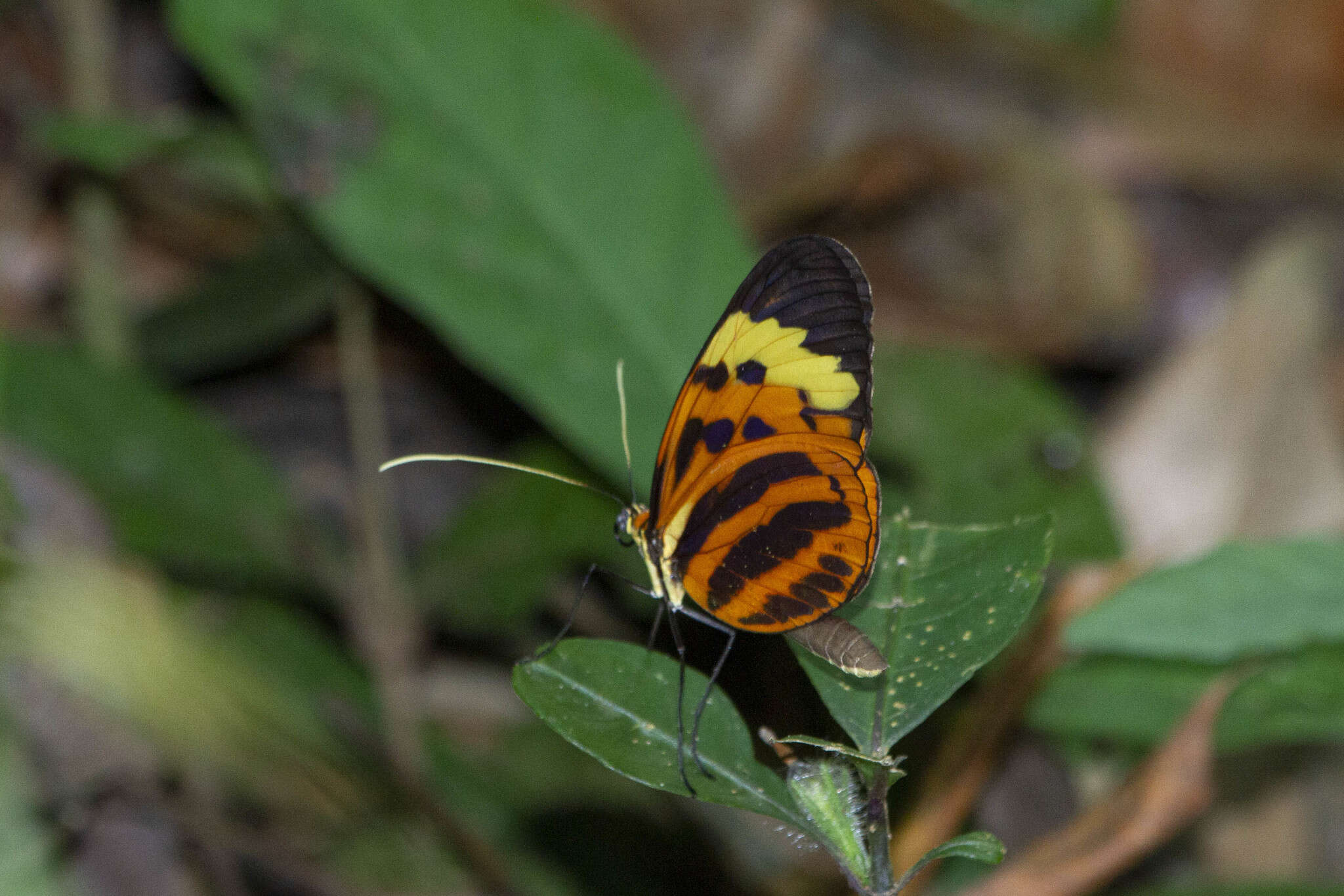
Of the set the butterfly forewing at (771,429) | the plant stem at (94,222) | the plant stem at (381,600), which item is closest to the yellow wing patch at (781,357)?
the butterfly forewing at (771,429)

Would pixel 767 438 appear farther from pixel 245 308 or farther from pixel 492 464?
pixel 245 308

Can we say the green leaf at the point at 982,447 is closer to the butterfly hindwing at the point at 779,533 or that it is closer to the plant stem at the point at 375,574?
the butterfly hindwing at the point at 779,533

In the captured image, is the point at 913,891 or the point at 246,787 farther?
the point at 246,787

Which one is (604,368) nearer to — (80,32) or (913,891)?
(913,891)

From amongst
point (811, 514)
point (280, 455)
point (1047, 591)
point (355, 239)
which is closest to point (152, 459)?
point (280, 455)

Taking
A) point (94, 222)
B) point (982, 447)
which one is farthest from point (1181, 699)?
point (94, 222)

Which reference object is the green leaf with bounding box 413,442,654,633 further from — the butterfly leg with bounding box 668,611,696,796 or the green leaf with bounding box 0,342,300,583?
the butterfly leg with bounding box 668,611,696,796

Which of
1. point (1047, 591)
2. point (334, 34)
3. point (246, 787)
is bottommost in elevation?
point (246, 787)

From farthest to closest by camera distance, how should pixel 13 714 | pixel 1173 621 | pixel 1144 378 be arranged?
pixel 1144 378
pixel 13 714
pixel 1173 621
